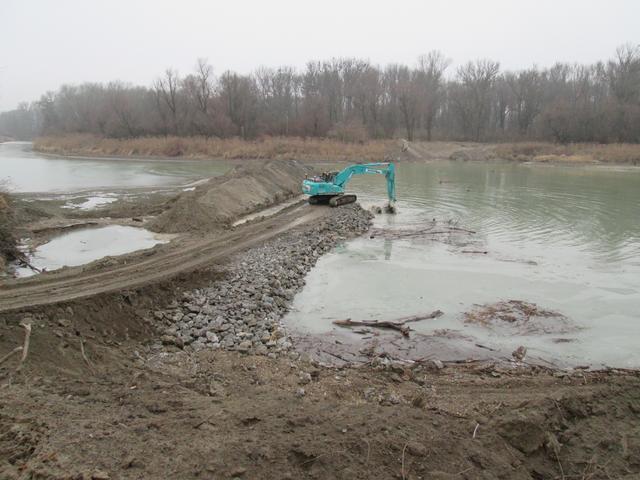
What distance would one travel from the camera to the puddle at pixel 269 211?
21.5 m

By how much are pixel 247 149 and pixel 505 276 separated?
169ft

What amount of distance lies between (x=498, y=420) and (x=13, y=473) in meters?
5.47

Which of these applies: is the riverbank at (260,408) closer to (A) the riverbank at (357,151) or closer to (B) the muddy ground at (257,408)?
(B) the muddy ground at (257,408)

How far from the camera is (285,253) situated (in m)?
15.2

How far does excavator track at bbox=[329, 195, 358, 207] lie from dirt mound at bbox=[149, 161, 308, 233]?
379 cm

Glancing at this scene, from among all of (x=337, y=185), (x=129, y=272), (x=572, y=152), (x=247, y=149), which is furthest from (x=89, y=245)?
(x=572, y=152)

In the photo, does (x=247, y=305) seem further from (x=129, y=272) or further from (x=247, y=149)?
(x=247, y=149)

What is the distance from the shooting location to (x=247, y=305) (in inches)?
420

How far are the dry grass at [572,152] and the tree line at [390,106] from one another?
6861mm

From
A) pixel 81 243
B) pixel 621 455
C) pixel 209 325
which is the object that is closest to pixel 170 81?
pixel 81 243

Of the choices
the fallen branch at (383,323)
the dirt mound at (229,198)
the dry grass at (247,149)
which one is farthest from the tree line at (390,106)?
the fallen branch at (383,323)

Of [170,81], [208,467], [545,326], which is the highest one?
[170,81]

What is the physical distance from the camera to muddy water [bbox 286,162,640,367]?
401 inches

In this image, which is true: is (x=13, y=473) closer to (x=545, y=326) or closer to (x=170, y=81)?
(x=545, y=326)
